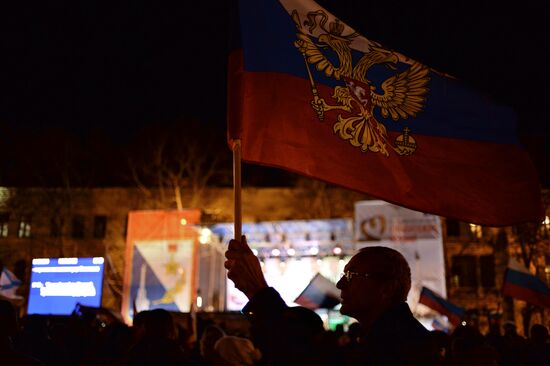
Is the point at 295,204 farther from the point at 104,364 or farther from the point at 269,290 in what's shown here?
the point at 269,290

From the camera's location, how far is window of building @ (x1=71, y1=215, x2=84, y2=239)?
3766 cm

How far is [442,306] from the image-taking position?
45.6 feet

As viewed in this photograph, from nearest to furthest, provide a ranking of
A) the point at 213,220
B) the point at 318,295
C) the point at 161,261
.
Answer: the point at 318,295, the point at 161,261, the point at 213,220

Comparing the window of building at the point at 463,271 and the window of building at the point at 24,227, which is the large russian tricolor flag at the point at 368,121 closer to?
the window of building at the point at 463,271

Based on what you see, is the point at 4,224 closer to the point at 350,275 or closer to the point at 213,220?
the point at 213,220

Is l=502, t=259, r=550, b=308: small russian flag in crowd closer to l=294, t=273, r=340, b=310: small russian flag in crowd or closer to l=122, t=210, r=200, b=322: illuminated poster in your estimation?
l=294, t=273, r=340, b=310: small russian flag in crowd

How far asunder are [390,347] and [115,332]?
14.9 feet

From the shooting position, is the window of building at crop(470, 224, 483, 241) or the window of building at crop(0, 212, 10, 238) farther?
the window of building at crop(0, 212, 10, 238)

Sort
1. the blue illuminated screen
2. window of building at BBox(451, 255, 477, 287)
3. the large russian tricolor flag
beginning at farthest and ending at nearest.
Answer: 1. window of building at BBox(451, 255, 477, 287)
2. the blue illuminated screen
3. the large russian tricolor flag

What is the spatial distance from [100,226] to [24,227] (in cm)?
507

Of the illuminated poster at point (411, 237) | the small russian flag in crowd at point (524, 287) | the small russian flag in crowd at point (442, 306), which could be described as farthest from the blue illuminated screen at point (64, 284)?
the illuminated poster at point (411, 237)

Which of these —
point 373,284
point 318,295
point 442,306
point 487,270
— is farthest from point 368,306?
point 487,270

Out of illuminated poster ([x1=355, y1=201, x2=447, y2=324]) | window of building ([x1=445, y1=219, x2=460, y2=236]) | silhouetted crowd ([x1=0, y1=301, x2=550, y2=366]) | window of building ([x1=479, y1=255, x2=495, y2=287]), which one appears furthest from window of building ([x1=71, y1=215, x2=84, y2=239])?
silhouetted crowd ([x1=0, y1=301, x2=550, y2=366])

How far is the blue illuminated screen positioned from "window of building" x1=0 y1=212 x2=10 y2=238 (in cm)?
3243
